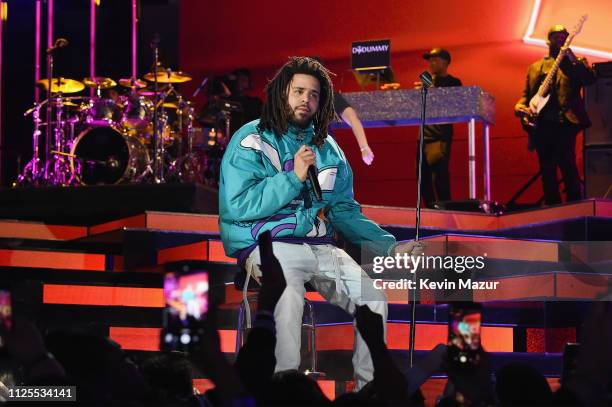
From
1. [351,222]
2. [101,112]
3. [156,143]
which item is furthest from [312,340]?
[101,112]

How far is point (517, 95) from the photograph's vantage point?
1097cm

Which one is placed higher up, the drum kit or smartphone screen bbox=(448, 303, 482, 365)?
the drum kit

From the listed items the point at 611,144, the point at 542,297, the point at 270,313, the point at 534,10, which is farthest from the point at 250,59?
the point at 270,313

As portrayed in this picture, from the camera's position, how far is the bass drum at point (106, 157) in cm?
953

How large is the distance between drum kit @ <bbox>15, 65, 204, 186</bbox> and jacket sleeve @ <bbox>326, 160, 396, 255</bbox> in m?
5.29

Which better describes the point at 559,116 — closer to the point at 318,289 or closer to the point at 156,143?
the point at 156,143

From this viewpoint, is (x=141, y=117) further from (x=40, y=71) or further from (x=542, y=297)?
(x=542, y=297)

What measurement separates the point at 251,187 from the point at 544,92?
193 inches

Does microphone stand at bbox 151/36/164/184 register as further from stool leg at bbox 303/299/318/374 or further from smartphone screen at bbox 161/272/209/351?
smartphone screen at bbox 161/272/209/351

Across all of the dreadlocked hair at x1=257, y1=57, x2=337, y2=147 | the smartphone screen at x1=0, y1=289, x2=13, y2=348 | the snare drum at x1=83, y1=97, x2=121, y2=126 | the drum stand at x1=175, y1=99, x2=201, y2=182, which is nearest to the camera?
the smartphone screen at x1=0, y1=289, x2=13, y2=348

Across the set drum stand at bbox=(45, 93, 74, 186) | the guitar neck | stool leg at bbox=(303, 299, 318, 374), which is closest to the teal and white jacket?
stool leg at bbox=(303, 299, 318, 374)

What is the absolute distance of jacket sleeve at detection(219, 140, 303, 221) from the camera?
12.0ft

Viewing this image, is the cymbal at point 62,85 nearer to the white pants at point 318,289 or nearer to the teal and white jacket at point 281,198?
the teal and white jacket at point 281,198

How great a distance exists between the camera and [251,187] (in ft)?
12.4
